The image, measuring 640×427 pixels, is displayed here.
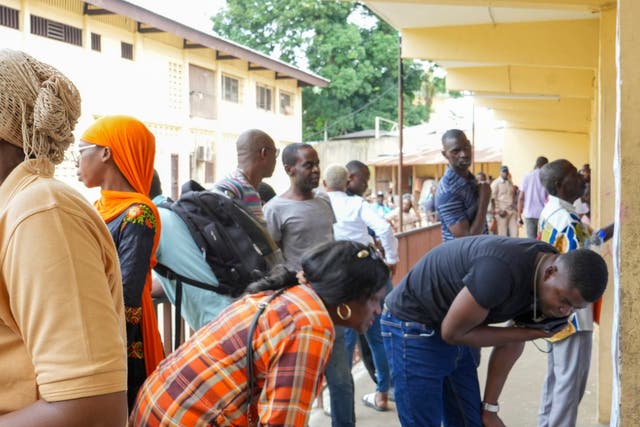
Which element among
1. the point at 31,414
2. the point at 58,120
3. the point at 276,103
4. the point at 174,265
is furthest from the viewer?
the point at 276,103

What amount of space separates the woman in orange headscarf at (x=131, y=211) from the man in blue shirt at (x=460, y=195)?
3208mm

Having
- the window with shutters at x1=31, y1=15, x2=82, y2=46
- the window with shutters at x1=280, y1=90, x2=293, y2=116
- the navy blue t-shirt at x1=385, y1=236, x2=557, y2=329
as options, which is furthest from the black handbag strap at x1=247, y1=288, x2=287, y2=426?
the window with shutters at x1=280, y1=90, x2=293, y2=116

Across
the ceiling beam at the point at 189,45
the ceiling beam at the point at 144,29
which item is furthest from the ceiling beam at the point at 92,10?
the ceiling beam at the point at 189,45

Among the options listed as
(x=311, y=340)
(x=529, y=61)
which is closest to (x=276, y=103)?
(x=529, y=61)

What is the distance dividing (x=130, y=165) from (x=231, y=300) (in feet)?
2.70

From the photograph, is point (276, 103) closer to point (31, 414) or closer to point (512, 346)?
point (512, 346)

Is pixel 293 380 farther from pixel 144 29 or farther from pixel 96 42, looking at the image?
pixel 144 29

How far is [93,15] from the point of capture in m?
16.7

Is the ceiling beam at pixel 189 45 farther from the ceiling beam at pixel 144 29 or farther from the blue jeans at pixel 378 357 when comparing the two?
the blue jeans at pixel 378 357

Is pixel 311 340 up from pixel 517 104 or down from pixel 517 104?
down

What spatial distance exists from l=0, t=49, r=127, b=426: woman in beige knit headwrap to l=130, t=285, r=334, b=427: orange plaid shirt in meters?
0.89

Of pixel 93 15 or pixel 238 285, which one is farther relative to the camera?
pixel 93 15

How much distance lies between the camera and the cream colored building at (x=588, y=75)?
9.04ft

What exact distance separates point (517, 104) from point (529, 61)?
7.88 metres
